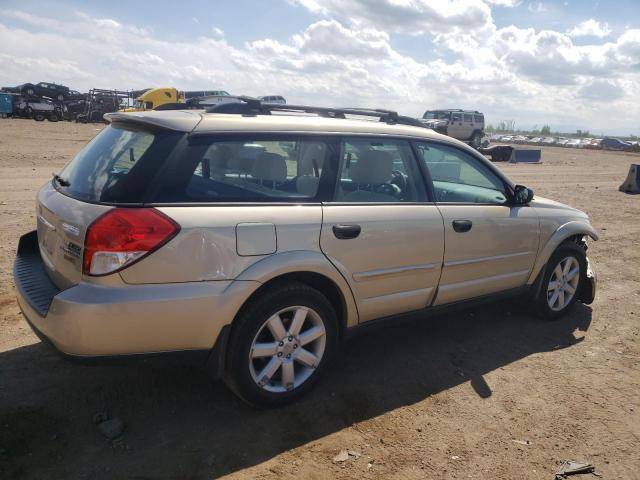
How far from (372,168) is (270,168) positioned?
2.54ft

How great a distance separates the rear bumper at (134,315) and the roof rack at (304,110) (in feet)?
3.93

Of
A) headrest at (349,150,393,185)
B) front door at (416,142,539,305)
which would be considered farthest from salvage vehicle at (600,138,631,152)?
headrest at (349,150,393,185)

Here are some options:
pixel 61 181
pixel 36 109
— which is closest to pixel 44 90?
pixel 36 109

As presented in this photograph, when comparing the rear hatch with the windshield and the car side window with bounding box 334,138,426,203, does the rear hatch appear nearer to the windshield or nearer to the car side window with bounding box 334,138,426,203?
the car side window with bounding box 334,138,426,203

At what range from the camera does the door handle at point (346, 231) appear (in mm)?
3135

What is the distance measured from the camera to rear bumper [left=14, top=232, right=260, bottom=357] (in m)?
2.51

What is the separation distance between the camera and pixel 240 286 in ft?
9.05

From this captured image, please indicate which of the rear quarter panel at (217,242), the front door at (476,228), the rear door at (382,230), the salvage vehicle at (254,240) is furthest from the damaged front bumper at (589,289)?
the rear quarter panel at (217,242)

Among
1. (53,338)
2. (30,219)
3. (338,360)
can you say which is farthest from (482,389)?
(30,219)

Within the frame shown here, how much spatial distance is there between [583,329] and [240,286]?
3.49 metres

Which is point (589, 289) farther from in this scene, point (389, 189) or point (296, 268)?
point (296, 268)

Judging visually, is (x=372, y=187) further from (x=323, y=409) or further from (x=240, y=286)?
(x=323, y=409)

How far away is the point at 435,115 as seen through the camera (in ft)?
115

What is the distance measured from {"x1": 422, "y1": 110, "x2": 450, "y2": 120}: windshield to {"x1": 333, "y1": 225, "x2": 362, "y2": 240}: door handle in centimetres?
3292
